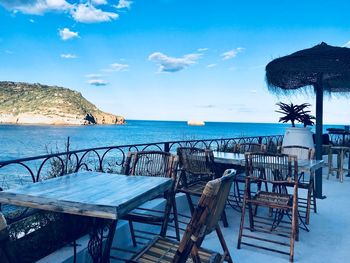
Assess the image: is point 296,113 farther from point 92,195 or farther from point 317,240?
point 92,195

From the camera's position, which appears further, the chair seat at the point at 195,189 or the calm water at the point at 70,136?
the calm water at the point at 70,136

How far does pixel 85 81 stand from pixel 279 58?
51.3 m

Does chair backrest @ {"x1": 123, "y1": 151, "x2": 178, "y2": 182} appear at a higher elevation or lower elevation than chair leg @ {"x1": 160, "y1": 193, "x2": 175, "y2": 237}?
higher

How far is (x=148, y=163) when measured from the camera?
2.92 m

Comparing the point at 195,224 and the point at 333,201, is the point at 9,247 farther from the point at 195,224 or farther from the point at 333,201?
the point at 333,201

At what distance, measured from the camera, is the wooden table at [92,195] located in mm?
1528

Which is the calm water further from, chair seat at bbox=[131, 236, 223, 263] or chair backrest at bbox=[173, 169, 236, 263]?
chair backrest at bbox=[173, 169, 236, 263]

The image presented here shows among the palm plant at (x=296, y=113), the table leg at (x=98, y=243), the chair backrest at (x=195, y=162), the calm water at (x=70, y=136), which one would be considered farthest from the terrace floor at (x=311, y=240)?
the calm water at (x=70, y=136)

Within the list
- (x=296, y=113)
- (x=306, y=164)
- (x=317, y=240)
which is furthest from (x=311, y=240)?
(x=296, y=113)

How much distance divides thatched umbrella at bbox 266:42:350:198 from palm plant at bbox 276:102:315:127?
564 millimetres

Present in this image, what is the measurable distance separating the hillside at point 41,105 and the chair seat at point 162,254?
2731 inches

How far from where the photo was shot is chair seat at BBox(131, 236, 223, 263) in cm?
181

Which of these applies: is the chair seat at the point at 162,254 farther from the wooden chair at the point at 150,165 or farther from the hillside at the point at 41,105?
the hillside at the point at 41,105

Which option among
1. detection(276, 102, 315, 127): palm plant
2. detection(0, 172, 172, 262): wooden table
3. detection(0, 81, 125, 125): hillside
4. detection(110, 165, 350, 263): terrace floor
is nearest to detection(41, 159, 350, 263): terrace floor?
detection(110, 165, 350, 263): terrace floor
